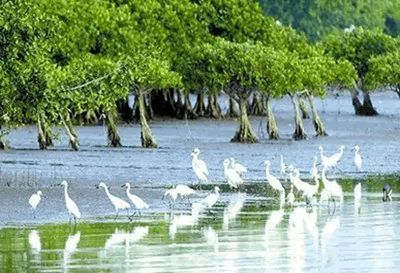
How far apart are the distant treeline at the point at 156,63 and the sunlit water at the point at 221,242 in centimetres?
607

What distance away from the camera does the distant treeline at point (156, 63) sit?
38344 millimetres

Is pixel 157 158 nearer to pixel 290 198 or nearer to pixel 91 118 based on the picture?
pixel 290 198

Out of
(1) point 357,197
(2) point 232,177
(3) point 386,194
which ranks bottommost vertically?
(1) point 357,197

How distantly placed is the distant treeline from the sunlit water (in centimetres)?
607

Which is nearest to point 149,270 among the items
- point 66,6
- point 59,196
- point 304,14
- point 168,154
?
point 59,196

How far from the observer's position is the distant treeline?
38344mm

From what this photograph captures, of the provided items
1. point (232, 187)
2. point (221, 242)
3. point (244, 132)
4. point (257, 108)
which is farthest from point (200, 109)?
point (221, 242)

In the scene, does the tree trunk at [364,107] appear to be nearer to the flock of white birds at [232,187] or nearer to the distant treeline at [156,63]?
the distant treeline at [156,63]

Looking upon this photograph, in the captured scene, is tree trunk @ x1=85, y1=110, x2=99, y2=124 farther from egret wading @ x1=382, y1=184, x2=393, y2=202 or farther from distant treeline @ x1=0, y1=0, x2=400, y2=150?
egret wading @ x1=382, y1=184, x2=393, y2=202

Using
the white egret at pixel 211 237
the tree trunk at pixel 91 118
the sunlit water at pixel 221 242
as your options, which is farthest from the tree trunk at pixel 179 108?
the white egret at pixel 211 237

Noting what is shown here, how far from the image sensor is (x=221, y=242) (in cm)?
2781

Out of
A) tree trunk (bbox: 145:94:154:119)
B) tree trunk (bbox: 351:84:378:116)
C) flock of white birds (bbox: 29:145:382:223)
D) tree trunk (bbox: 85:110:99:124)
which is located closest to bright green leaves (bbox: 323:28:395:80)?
tree trunk (bbox: 351:84:378:116)

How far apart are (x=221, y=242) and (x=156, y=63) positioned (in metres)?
32.0

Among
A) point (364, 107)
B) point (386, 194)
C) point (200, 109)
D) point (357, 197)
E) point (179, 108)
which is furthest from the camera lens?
point (364, 107)
